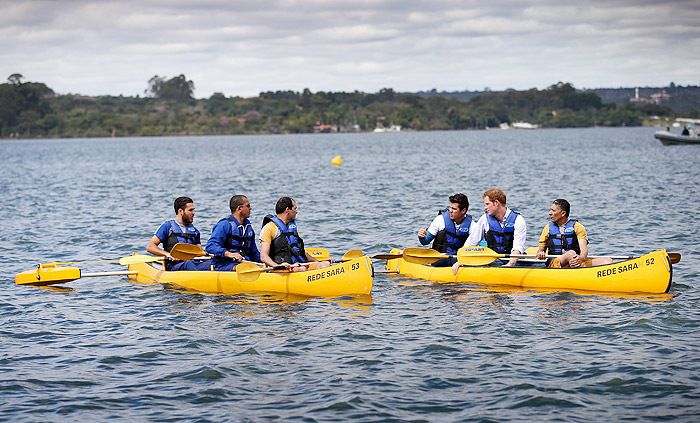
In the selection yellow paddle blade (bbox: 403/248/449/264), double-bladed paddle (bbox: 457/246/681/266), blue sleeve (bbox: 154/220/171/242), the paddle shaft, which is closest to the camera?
double-bladed paddle (bbox: 457/246/681/266)

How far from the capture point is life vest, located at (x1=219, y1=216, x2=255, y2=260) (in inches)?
492

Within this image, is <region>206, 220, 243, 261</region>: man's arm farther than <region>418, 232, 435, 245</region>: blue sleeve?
No

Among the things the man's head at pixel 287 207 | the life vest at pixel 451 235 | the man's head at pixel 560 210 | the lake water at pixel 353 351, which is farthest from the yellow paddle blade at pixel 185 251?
the man's head at pixel 560 210

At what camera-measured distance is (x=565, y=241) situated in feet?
39.5

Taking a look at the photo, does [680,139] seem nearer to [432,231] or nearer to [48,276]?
[432,231]

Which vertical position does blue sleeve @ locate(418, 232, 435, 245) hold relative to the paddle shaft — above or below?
above

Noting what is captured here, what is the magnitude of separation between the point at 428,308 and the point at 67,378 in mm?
5203

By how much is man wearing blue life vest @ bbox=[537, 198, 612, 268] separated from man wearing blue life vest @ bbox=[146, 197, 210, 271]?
5608mm

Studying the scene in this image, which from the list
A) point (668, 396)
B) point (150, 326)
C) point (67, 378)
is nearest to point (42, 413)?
point (67, 378)

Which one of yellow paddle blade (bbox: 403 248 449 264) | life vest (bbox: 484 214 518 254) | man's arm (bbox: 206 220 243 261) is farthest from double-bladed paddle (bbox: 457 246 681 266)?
man's arm (bbox: 206 220 243 261)

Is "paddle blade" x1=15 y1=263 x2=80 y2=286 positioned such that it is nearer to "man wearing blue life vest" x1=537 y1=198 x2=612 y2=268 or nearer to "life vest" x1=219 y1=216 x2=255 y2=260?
"life vest" x1=219 y1=216 x2=255 y2=260

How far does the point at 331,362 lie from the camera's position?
29.5 ft

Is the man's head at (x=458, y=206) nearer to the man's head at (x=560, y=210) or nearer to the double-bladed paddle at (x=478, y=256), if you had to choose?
→ the double-bladed paddle at (x=478, y=256)

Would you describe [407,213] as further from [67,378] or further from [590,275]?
[67,378]
